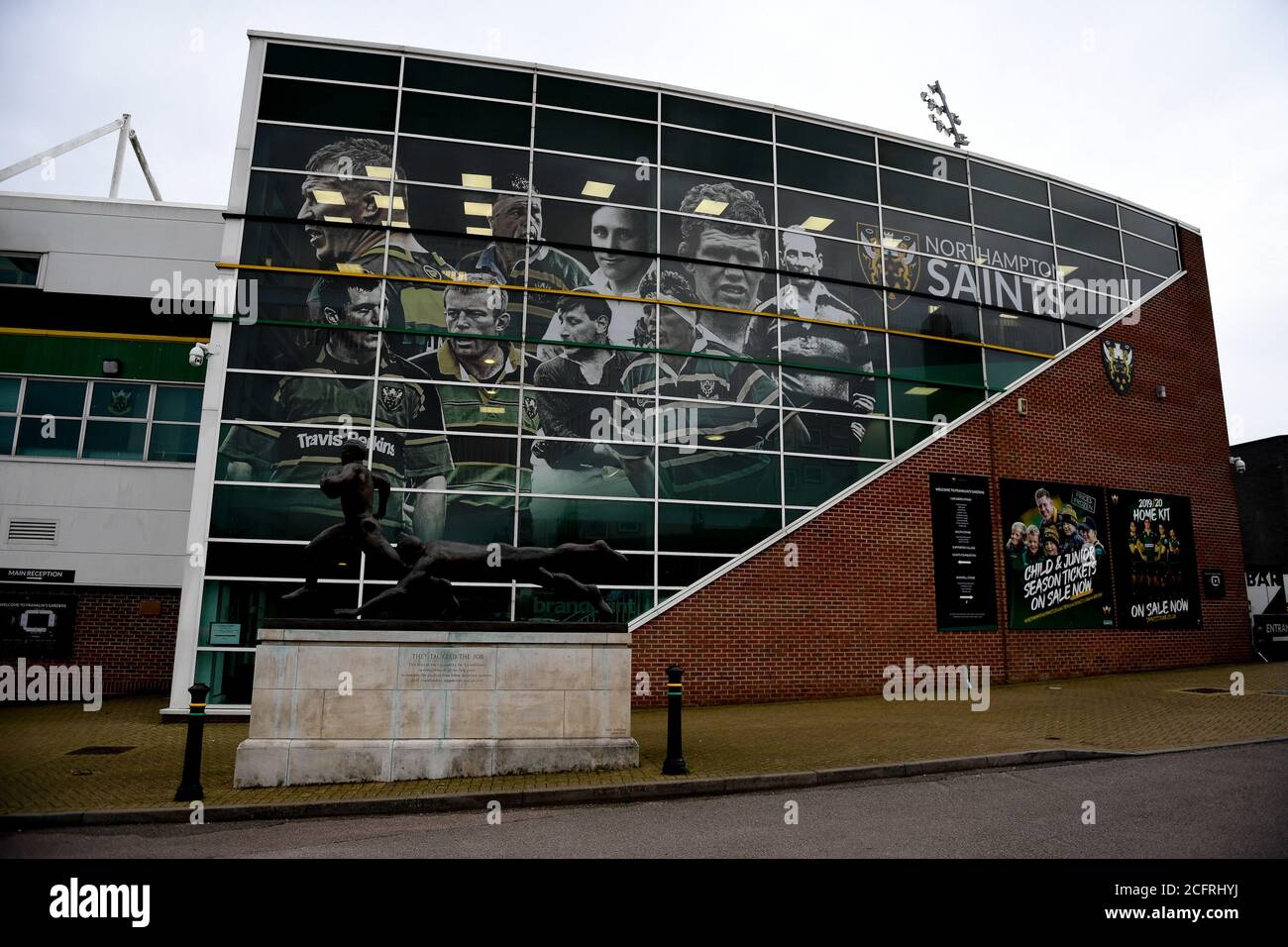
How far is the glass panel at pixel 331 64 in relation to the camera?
1600cm

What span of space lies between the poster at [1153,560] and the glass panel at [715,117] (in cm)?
1153

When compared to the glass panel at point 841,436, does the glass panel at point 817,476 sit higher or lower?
lower

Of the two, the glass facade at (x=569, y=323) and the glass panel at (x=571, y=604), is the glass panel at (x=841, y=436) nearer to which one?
the glass facade at (x=569, y=323)

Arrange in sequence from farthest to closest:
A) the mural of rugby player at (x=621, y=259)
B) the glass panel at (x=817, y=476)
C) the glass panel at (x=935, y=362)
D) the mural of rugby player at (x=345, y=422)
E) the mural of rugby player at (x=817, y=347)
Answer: the glass panel at (x=935, y=362), the mural of rugby player at (x=817, y=347), the glass panel at (x=817, y=476), the mural of rugby player at (x=621, y=259), the mural of rugby player at (x=345, y=422)

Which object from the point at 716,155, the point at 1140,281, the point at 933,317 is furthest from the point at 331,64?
the point at 1140,281

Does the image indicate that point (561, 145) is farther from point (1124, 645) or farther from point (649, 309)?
point (1124, 645)

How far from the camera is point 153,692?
18.0 m

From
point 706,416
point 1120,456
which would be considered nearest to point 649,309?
point 706,416

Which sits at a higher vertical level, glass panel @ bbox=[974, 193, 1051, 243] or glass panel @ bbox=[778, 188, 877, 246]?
glass panel @ bbox=[974, 193, 1051, 243]

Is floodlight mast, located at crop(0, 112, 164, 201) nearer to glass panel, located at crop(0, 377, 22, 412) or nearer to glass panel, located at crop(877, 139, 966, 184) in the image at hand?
glass panel, located at crop(0, 377, 22, 412)

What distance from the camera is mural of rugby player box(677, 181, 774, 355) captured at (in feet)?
55.4

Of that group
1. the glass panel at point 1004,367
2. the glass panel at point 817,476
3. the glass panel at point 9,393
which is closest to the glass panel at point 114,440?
the glass panel at point 9,393

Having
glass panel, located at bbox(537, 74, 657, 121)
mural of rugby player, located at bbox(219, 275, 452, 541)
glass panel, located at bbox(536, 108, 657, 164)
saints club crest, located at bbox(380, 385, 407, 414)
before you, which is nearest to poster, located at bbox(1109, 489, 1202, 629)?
glass panel, located at bbox(536, 108, 657, 164)

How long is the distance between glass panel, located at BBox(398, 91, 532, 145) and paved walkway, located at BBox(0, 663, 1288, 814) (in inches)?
452
